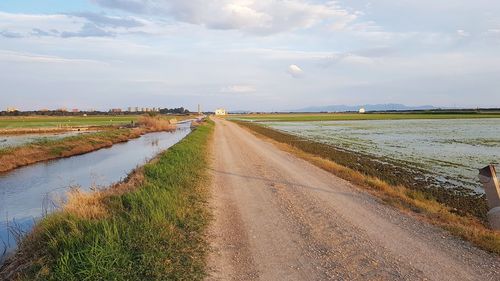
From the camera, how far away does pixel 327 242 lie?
8.30 m

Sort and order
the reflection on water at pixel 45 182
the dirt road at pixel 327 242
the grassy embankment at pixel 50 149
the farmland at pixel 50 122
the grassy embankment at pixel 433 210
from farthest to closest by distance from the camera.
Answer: the farmland at pixel 50 122, the grassy embankment at pixel 50 149, the reflection on water at pixel 45 182, the grassy embankment at pixel 433 210, the dirt road at pixel 327 242

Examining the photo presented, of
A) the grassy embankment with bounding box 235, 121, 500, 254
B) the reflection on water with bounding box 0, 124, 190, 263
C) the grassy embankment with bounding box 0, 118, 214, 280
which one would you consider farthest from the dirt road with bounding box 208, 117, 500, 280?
the reflection on water with bounding box 0, 124, 190, 263

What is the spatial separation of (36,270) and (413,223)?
8029mm

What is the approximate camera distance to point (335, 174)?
726 inches

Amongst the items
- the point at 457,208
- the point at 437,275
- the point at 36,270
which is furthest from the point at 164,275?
the point at 457,208

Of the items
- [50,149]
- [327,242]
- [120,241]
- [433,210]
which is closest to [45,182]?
[50,149]

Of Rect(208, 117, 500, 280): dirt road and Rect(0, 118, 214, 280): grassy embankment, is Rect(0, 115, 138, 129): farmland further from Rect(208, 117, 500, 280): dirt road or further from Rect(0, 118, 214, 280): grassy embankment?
Rect(208, 117, 500, 280): dirt road

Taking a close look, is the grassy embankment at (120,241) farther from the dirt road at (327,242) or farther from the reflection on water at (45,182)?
the reflection on water at (45,182)

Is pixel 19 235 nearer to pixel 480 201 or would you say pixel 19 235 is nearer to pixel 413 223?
pixel 413 223

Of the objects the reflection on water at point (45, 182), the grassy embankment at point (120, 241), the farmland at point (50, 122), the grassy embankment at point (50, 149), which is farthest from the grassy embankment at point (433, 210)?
the farmland at point (50, 122)

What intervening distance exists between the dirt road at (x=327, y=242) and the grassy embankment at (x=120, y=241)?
585mm

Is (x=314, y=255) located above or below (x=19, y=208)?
above

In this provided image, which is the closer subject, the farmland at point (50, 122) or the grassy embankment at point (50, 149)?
the grassy embankment at point (50, 149)

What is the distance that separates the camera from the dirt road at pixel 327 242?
6.75m
